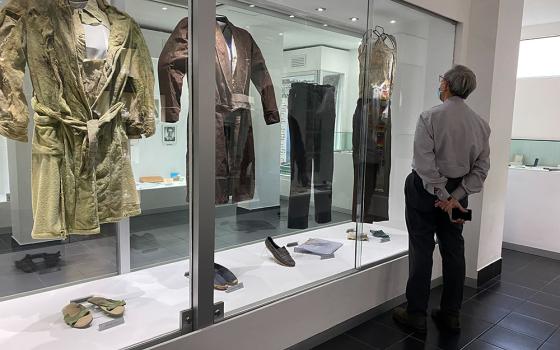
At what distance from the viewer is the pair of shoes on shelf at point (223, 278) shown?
2260mm

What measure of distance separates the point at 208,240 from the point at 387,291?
161 cm

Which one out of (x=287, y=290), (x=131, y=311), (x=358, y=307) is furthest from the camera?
(x=358, y=307)

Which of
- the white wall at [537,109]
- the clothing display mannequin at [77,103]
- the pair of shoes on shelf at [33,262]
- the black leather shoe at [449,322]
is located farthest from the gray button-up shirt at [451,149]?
the white wall at [537,109]

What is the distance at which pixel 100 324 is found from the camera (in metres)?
→ 1.95

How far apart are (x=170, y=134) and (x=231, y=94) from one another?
41 cm

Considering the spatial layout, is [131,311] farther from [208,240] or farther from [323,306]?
[323,306]

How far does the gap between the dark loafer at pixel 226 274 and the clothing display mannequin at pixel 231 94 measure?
40 cm

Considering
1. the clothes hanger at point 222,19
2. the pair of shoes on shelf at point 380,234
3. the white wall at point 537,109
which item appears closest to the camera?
the clothes hanger at point 222,19

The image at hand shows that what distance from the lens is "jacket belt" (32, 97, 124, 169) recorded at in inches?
66.1

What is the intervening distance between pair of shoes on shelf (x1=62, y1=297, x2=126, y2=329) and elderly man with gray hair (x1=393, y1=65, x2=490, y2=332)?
1.76 m

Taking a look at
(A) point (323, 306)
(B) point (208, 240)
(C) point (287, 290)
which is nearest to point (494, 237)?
(A) point (323, 306)

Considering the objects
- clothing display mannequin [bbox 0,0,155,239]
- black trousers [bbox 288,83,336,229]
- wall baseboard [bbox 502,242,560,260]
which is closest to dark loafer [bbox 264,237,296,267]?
black trousers [bbox 288,83,336,229]

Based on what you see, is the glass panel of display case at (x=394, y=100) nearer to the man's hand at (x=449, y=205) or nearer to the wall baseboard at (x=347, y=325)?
the wall baseboard at (x=347, y=325)

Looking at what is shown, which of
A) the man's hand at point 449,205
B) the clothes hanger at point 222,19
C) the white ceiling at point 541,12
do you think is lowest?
the man's hand at point 449,205
